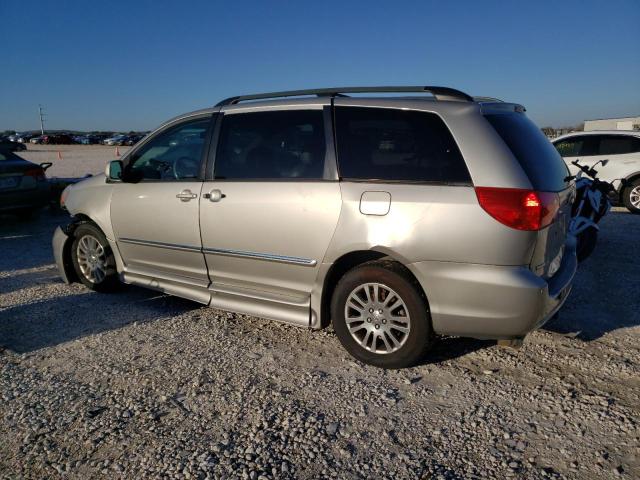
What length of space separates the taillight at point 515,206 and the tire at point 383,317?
27.7 inches

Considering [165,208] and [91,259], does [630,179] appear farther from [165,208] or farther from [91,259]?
[91,259]

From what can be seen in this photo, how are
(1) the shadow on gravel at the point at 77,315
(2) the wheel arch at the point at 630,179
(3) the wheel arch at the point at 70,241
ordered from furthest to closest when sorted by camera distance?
(2) the wheel arch at the point at 630,179, (3) the wheel arch at the point at 70,241, (1) the shadow on gravel at the point at 77,315

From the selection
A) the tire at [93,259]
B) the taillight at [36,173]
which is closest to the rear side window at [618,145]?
the tire at [93,259]

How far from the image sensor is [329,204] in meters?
3.46

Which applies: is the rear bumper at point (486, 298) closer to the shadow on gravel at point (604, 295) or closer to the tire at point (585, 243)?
the shadow on gravel at point (604, 295)

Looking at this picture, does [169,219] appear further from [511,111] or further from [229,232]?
[511,111]

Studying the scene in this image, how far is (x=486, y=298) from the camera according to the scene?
3.02 m

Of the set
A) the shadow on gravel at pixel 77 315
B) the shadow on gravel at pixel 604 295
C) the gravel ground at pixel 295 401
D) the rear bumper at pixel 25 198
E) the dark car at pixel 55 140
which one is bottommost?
the shadow on gravel at pixel 604 295

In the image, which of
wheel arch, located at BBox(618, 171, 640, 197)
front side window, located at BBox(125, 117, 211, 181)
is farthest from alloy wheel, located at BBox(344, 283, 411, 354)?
wheel arch, located at BBox(618, 171, 640, 197)

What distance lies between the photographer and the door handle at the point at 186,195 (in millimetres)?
4176

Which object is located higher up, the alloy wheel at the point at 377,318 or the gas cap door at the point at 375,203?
the gas cap door at the point at 375,203

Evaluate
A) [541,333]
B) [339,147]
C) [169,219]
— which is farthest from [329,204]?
[541,333]

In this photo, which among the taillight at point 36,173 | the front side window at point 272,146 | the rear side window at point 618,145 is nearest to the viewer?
the front side window at point 272,146

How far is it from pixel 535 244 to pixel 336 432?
1.61 metres
